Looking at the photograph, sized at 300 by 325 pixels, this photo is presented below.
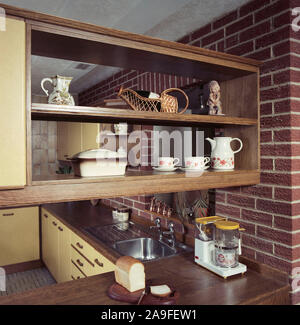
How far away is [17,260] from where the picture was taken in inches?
159

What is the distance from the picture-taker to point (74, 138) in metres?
4.23

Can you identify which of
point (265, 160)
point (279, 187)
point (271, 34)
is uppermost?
point (271, 34)

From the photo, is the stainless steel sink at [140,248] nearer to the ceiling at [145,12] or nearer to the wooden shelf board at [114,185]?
the wooden shelf board at [114,185]

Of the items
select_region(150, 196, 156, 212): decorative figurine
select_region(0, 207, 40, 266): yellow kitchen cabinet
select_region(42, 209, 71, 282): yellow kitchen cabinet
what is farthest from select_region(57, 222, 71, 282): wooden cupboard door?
select_region(150, 196, 156, 212): decorative figurine

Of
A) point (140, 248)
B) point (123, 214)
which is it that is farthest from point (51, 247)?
point (140, 248)

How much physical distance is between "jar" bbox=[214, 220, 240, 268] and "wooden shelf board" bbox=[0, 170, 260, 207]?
0.76 ft

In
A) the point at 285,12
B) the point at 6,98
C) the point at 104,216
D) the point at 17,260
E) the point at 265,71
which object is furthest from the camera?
the point at 17,260

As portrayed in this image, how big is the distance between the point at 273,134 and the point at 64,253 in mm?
2611

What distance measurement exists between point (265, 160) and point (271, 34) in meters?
0.69

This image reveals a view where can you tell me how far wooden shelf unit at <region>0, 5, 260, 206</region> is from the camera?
1.15 meters

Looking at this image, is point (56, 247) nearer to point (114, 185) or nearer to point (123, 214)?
point (123, 214)

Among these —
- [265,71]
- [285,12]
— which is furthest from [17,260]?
[285,12]

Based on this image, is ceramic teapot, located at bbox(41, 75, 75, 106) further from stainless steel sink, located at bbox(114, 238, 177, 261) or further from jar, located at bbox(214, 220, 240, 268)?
stainless steel sink, located at bbox(114, 238, 177, 261)
